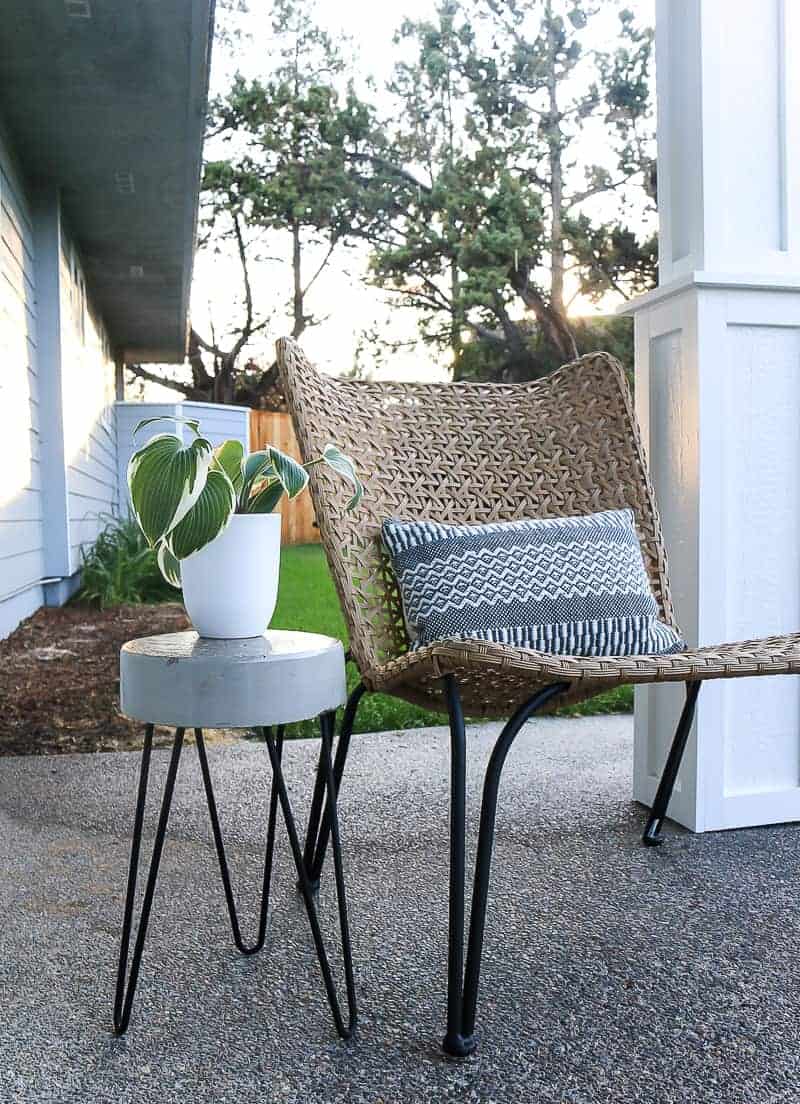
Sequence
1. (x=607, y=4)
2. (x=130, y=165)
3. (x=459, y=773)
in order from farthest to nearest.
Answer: (x=607, y=4)
(x=130, y=165)
(x=459, y=773)

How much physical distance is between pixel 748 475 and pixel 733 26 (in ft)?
2.54

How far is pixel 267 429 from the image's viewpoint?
945 centimetres

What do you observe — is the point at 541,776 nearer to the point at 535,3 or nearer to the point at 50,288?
the point at 50,288

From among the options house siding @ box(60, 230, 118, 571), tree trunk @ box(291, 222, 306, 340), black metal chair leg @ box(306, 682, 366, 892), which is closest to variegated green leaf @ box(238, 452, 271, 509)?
black metal chair leg @ box(306, 682, 366, 892)

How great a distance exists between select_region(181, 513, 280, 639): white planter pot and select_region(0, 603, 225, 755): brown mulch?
1442 millimetres

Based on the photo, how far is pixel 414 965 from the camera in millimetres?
1273

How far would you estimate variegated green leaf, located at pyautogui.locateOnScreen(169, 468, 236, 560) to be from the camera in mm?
1053

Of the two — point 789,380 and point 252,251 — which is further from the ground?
point 252,251

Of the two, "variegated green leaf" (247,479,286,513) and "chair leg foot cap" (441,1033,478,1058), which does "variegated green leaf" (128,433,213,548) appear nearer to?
"variegated green leaf" (247,479,286,513)

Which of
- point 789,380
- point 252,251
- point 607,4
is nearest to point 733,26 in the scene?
point 789,380

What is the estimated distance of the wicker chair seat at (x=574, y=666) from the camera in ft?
3.67

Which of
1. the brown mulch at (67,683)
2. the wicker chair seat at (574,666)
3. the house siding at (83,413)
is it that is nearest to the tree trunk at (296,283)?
the house siding at (83,413)

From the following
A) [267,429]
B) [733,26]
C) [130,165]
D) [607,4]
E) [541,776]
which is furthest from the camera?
[607,4]

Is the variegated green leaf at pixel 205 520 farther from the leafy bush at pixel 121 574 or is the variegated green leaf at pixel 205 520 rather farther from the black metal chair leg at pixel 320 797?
the leafy bush at pixel 121 574
